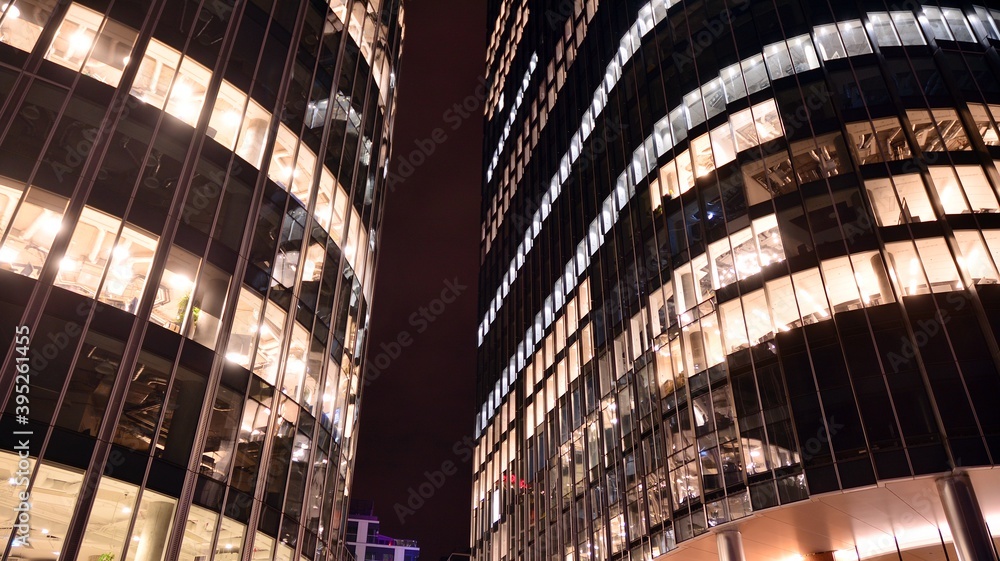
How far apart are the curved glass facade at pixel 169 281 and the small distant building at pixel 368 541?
12689cm

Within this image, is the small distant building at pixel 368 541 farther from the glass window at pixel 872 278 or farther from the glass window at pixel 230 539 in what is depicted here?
the glass window at pixel 872 278

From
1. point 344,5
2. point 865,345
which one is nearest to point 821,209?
point 865,345

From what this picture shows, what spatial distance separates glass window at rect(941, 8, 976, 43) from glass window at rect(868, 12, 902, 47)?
8.62 feet

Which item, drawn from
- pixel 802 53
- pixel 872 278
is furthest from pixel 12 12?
pixel 802 53

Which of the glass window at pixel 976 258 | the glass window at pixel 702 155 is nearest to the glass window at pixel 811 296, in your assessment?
the glass window at pixel 976 258

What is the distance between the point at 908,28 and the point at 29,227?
117ft

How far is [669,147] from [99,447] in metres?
29.7

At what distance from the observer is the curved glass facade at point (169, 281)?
16734mm

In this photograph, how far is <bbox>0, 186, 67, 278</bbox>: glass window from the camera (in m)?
17.0

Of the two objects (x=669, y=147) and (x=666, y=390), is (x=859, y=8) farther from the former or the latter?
(x=666, y=390)

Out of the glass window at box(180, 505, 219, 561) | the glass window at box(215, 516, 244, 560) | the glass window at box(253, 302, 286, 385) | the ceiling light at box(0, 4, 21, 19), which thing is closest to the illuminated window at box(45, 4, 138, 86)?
the ceiling light at box(0, 4, 21, 19)

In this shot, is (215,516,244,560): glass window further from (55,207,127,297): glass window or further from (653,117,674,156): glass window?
(653,117,674,156): glass window

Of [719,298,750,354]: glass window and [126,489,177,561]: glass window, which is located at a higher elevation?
[719,298,750,354]: glass window

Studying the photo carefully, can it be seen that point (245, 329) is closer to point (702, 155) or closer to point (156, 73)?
point (156, 73)
